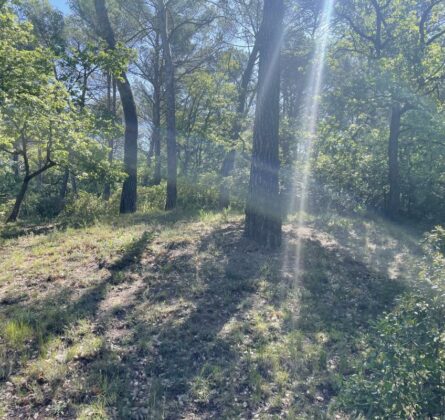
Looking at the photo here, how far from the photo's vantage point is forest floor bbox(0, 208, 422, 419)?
2654 mm

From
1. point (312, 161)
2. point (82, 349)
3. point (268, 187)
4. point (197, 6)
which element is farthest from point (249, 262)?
point (197, 6)

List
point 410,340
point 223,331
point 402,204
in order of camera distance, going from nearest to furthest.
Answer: point 410,340 < point 223,331 < point 402,204

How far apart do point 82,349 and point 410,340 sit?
2.63 metres

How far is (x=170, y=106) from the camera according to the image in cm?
902

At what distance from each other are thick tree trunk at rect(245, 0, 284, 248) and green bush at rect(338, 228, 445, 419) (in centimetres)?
325

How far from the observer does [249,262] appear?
491cm

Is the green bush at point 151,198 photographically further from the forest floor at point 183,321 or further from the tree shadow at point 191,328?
the tree shadow at point 191,328

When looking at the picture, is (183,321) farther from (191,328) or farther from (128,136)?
(128,136)

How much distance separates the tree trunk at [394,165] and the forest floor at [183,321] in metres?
2.45

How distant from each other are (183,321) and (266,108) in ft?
11.4

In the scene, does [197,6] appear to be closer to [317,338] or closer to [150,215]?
[150,215]

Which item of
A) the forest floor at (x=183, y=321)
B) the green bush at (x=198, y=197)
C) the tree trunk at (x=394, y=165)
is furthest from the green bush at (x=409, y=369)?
the green bush at (x=198, y=197)

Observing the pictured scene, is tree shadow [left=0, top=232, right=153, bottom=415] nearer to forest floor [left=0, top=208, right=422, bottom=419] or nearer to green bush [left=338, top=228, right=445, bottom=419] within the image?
forest floor [left=0, top=208, right=422, bottom=419]

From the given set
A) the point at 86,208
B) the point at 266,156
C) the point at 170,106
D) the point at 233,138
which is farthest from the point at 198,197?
the point at 266,156
